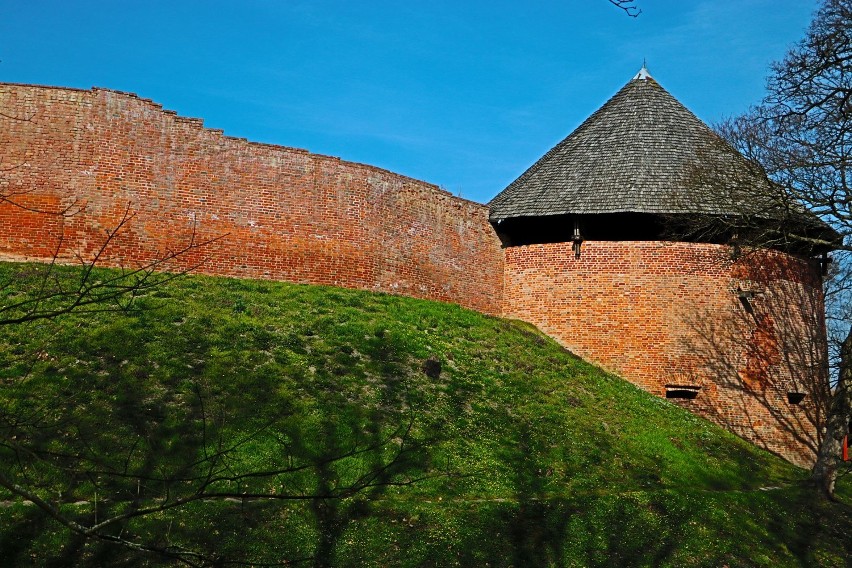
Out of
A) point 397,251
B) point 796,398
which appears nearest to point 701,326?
point 796,398

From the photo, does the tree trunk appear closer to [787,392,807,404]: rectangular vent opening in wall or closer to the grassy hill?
the grassy hill

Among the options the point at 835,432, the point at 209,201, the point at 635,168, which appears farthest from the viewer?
the point at 635,168

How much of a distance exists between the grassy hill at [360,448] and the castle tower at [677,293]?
142 centimetres

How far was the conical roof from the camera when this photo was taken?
19.6 m

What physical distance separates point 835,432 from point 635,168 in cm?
758

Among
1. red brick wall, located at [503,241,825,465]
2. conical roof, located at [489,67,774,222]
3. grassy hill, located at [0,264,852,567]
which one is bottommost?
grassy hill, located at [0,264,852,567]

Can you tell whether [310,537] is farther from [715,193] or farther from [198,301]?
[715,193]

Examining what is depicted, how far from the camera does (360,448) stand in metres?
13.1

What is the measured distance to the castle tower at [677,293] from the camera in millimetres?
19750

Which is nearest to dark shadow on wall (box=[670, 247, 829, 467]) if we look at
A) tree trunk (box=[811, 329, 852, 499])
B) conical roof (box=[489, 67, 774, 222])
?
conical roof (box=[489, 67, 774, 222])

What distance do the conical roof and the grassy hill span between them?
4.12 metres

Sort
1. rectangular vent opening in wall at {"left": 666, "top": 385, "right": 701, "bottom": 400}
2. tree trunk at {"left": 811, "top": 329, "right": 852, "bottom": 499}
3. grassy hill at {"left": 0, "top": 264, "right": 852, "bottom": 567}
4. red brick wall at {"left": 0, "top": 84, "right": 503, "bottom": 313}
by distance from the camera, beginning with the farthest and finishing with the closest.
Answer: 1. rectangular vent opening in wall at {"left": 666, "top": 385, "right": 701, "bottom": 400}
2. red brick wall at {"left": 0, "top": 84, "right": 503, "bottom": 313}
3. tree trunk at {"left": 811, "top": 329, "right": 852, "bottom": 499}
4. grassy hill at {"left": 0, "top": 264, "right": 852, "bottom": 567}

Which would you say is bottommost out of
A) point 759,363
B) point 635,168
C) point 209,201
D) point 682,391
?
point 682,391

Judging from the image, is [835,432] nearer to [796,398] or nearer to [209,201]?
[796,398]
